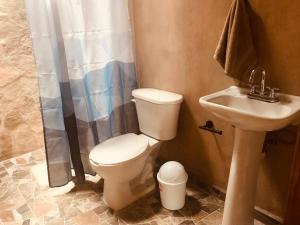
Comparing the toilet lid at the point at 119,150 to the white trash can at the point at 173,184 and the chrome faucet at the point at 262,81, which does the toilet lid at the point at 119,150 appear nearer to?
the white trash can at the point at 173,184

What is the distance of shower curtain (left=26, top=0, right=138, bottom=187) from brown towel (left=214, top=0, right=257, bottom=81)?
2.92 feet

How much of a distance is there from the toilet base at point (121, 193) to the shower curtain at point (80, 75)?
1.08 ft

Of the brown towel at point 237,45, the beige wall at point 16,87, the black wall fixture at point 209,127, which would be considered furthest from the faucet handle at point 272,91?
the beige wall at point 16,87

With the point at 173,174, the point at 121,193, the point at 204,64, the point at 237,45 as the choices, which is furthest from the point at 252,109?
the point at 121,193

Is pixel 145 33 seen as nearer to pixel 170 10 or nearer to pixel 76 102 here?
pixel 170 10

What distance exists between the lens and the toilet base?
185 centimetres

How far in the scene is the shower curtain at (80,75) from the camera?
173 centimetres

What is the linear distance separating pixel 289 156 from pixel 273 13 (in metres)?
0.82

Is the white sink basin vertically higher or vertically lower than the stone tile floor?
higher

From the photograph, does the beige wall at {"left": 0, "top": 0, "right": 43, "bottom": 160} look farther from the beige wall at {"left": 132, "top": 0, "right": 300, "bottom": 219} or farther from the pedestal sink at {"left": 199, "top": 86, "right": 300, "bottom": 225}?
the pedestal sink at {"left": 199, "top": 86, "right": 300, "bottom": 225}

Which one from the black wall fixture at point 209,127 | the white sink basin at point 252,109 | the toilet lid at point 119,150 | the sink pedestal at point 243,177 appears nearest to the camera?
the white sink basin at point 252,109

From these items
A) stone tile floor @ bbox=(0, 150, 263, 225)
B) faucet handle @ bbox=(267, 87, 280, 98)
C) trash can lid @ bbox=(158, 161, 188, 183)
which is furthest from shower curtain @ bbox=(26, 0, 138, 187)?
faucet handle @ bbox=(267, 87, 280, 98)

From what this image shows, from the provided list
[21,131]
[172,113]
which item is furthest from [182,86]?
[21,131]

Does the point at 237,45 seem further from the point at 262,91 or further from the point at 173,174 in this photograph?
the point at 173,174
